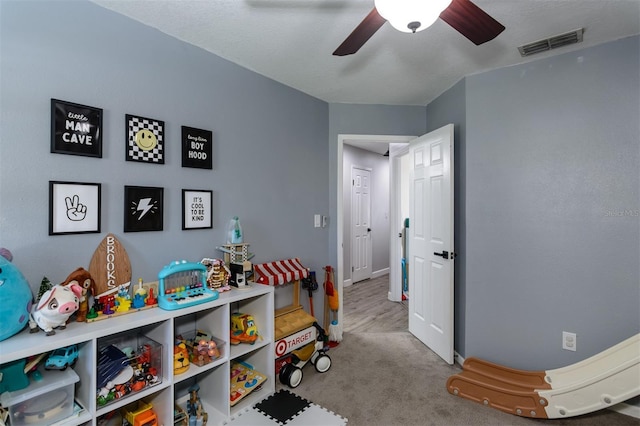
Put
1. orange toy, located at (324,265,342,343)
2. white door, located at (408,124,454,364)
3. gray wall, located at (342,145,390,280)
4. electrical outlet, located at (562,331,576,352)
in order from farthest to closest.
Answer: gray wall, located at (342,145,390,280) < orange toy, located at (324,265,342,343) < white door, located at (408,124,454,364) < electrical outlet, located at (562,331,576,352)

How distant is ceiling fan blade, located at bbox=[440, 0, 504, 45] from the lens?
3.89 ft

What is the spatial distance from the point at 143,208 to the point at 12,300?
0.75 m

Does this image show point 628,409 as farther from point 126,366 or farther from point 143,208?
point 143,208

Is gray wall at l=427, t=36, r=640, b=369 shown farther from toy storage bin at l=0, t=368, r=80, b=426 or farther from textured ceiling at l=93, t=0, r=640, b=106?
toy storage bin at l=0, t=368, r=80, b=426

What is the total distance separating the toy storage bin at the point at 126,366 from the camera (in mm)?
1551

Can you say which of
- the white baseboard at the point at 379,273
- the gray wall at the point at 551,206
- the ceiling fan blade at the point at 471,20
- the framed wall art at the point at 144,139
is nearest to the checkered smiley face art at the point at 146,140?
the framed wall art at the point at 144,139

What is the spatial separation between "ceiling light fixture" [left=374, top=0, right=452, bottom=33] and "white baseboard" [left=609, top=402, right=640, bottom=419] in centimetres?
270

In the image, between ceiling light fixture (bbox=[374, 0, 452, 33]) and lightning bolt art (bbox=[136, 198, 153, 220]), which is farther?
lightning bolt art (bbox=[136, 198, 153, 220])

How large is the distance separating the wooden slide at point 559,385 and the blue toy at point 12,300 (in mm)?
2554

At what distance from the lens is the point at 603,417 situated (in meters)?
2.07

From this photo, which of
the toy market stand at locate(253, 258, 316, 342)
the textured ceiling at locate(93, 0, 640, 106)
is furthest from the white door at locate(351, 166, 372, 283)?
the textured ceiling at locate(93, 0, 640, 106)

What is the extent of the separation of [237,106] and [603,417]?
3298 mm

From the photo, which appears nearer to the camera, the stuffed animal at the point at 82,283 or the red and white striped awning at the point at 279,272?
the stuffed animal at the point at 82,283

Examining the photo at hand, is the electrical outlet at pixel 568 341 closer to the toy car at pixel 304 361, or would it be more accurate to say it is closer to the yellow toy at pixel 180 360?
the toy car at pixel 304 361
